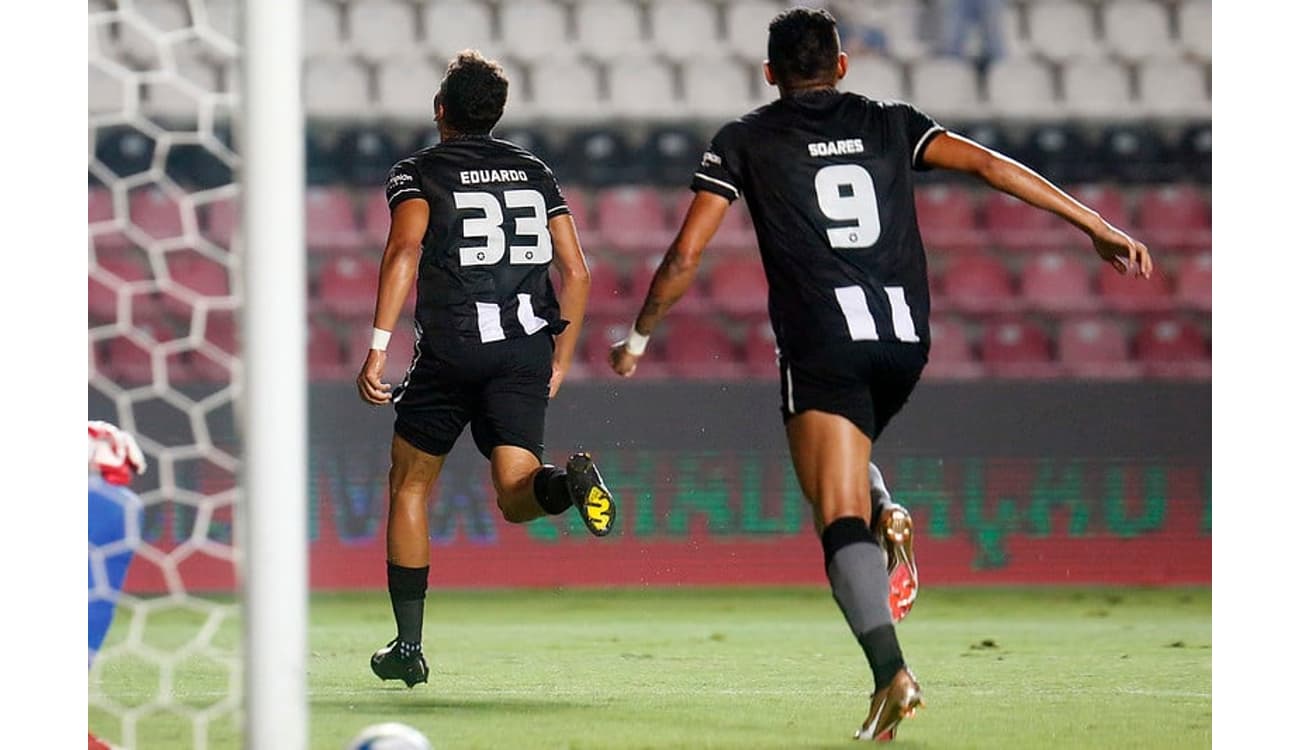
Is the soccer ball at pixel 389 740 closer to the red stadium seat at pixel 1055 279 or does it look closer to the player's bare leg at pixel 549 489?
the player's bare leg at pixel 549 489

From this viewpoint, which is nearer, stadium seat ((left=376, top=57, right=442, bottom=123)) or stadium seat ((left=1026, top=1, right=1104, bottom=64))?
stadium seat ((left=376, top=57, right=442, bottom=123))

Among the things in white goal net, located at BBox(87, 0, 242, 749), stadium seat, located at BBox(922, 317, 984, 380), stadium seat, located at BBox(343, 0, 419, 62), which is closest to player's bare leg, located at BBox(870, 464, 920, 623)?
white goal net, located at BBox(87, 0, 242, 749)

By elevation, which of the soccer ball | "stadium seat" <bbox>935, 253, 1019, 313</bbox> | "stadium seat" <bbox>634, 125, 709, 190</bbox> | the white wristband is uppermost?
"stadium seat" <bbox>634, 125, 709, 190</bbox>

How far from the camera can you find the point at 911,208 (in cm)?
375

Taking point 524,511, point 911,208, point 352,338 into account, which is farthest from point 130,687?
point 352,338

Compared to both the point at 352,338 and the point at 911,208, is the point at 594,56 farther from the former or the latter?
the point at 911,208

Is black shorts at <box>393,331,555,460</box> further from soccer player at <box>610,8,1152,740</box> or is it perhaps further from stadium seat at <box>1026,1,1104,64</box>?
stadium seat at <box>1026,1,1104,64</box>

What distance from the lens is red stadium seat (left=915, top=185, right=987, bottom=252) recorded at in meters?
8.67

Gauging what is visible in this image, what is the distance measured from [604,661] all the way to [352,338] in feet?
11.6

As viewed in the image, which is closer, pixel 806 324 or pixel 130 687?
pixel 806 324

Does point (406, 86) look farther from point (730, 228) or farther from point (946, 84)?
point (946, 84)

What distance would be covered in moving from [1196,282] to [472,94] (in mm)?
5371

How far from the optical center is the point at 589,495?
4004 millimetres

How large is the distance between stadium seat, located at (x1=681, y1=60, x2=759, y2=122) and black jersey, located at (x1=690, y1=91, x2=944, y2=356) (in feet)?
18.0
